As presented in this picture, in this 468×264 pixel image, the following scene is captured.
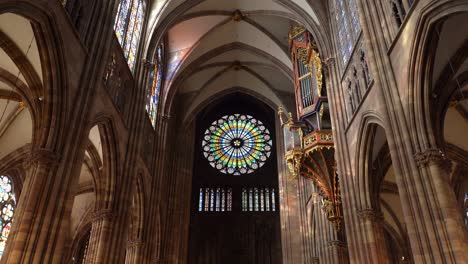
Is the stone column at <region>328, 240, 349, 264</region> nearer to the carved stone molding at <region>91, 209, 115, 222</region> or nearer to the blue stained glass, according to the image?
the carved stone molding at <region>91, 209, 115, 222</region>

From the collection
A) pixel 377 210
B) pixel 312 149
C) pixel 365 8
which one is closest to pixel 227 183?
pixel 312 149

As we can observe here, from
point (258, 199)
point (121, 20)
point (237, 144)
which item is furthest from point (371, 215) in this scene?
point (237, 144)

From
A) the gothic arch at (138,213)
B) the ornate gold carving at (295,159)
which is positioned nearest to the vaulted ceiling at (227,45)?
the ornate gold carving at (295,159)

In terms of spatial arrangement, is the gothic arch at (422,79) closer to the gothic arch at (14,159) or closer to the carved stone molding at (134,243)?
the carved stone molding at (134,243)

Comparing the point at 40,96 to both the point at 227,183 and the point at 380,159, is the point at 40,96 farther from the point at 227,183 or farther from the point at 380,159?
the point at 227,183

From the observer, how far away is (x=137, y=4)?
16.8 m

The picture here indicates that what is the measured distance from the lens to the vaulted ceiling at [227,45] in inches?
732

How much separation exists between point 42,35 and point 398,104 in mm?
8120

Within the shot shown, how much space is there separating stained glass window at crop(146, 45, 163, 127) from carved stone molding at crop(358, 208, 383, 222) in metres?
10.5

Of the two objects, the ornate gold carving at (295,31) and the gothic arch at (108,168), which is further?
the ornate gold carving at (295,31)

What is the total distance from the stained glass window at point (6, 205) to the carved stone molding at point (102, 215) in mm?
5993

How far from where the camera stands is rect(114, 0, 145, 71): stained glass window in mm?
14733

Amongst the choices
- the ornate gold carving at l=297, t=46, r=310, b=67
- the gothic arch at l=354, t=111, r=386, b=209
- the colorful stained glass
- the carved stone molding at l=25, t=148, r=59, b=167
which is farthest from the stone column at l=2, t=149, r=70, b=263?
the colorful stained glass

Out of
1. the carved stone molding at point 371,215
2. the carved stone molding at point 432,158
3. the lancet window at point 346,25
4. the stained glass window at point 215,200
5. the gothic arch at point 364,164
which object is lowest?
the carved stone molding at point 432,158
